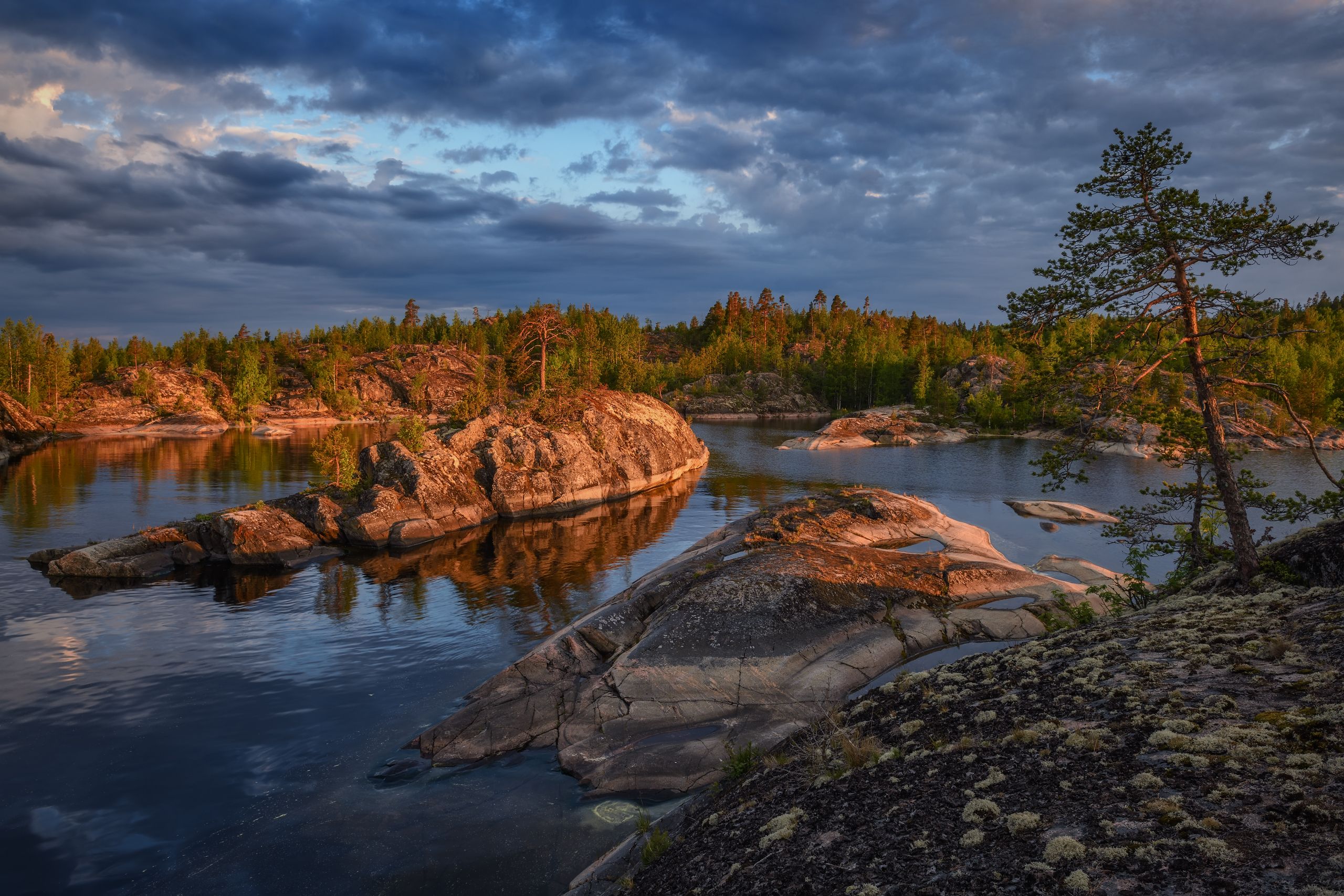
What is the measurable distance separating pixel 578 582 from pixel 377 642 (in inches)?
467

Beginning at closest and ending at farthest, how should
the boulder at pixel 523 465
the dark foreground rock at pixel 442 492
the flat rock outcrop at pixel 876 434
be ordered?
the dark foreground rock at pixel 442 492
the boulder at pixel 523 465
the flat rock outcrop at pixel 876 434

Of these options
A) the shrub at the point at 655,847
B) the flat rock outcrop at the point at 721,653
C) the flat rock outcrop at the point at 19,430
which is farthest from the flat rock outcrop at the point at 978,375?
the flat rock outcrop at the point at 19,430

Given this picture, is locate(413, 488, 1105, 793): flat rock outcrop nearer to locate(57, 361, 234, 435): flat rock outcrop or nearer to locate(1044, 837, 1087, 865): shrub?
locate(1044, 837, 1087, 865): shrub

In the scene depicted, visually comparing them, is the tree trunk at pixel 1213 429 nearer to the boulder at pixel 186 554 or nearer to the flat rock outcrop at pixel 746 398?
the boulder at pixel 186 554

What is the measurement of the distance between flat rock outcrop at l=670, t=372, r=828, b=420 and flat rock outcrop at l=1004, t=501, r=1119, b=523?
377ft

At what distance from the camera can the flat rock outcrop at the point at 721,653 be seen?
65.2 ft

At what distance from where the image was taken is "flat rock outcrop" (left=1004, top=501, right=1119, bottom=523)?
170ft

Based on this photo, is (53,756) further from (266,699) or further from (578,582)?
(578,582)

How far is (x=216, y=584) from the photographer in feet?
127

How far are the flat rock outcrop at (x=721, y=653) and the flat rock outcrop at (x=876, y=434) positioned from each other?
74.8 metres

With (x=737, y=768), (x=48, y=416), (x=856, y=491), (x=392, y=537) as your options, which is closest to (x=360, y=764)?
(x=737, y=768)

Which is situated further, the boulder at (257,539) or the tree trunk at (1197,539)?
the boulder at (257,539)

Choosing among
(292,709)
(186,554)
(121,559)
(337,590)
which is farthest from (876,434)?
(292,709)

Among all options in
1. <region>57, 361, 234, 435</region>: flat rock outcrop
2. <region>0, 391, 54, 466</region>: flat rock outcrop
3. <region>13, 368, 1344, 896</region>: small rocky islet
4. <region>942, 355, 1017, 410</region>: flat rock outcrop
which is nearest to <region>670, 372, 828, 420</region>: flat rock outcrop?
<region>942, 355, 1017, 410</region>: flat rock outcrop
